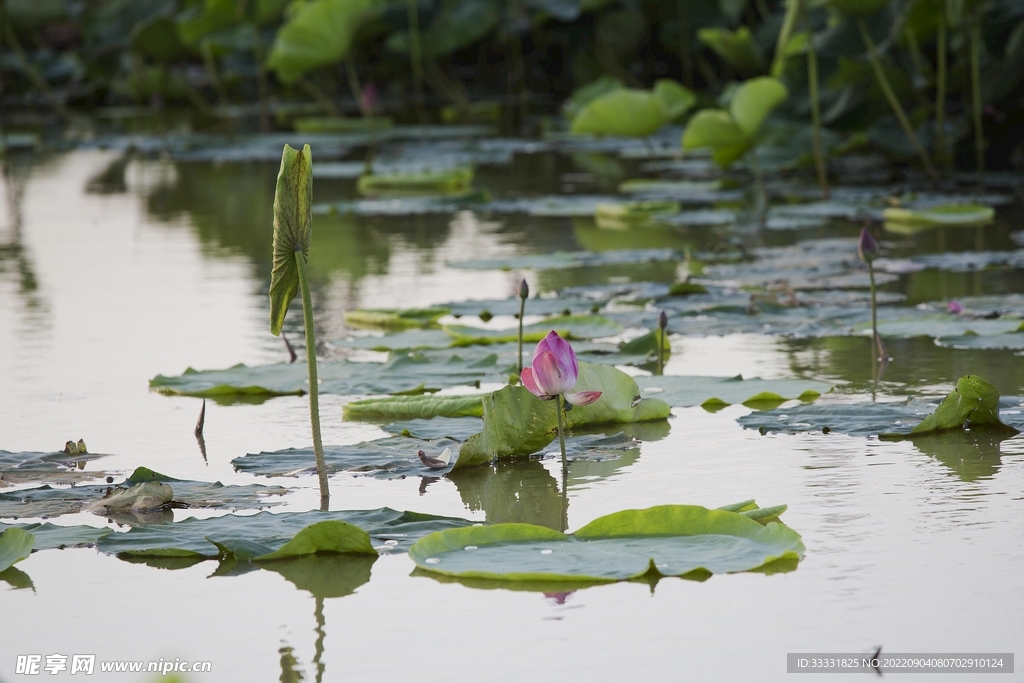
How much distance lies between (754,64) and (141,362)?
515cm

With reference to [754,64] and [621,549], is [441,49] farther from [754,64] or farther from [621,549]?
[621,549]

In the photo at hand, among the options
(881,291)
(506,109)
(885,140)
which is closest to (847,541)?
(881,291)

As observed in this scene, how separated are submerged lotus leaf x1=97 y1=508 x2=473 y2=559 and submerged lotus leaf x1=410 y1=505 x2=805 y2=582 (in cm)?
8

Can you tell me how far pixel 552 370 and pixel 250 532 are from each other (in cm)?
41

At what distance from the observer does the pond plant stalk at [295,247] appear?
177 cm

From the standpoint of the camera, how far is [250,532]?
65.8 inches

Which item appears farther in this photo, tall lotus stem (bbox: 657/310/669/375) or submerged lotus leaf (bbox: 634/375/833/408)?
tall lotus stem (bbox: 657/310/669/375)

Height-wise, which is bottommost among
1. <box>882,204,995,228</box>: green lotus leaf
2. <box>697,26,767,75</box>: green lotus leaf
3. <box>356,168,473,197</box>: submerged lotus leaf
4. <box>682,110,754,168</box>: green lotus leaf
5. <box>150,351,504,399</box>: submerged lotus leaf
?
<box>150,351,504,399</box>: submerged lotus leaf

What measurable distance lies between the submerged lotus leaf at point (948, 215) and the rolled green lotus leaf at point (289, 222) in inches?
119

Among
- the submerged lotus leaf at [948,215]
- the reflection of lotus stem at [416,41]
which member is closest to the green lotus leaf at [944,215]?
the submerged lotus leaf at [948,215]

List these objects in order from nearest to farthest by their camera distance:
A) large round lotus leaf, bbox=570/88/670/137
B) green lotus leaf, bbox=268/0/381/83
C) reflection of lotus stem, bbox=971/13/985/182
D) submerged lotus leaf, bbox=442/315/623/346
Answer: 1. submerged lotus leaf, bbox=442/315/623/346
2. reflection of lotus stem, bbox=971/13/985/182
3. large round lotus leaf, bbox=570/88/670/137
4. green lotus leaf, bbox=268/0/381/83

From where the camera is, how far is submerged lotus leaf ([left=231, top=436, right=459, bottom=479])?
6.52 feet

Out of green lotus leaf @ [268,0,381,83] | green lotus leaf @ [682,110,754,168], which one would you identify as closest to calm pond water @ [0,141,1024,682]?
green lotus leaf @ [682,110,754,168]

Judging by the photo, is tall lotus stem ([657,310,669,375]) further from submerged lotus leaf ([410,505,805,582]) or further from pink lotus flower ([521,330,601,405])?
submerged lotus leaf ([410,505,805,582])
